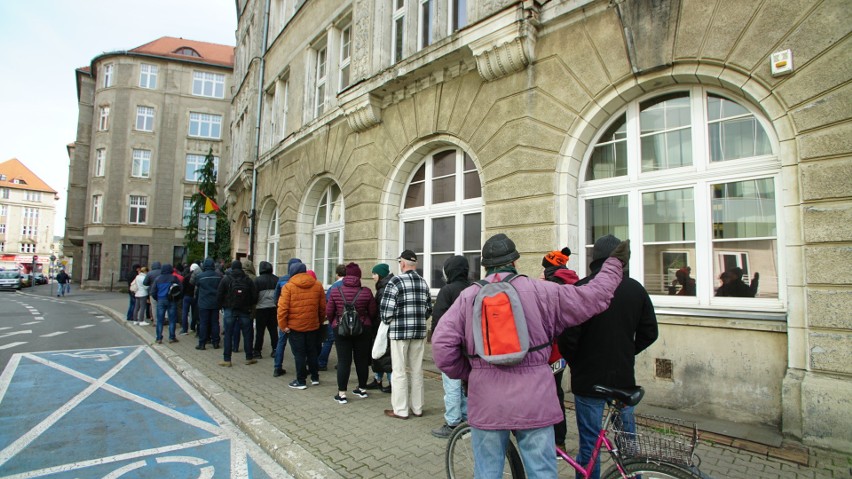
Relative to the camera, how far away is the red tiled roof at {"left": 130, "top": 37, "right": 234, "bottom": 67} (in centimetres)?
3916

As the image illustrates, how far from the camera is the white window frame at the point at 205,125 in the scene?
128 ft

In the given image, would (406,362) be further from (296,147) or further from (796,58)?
(296,147)

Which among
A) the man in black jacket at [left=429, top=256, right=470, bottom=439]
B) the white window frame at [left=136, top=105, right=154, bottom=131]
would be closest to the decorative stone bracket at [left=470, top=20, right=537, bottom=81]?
the man in black jacket at [left=429, top=256, right=470, bottom=439]

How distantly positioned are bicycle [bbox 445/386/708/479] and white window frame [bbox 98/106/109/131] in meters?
45.2

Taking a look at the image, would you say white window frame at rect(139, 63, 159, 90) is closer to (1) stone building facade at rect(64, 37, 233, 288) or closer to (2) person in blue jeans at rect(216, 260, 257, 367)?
(1) stone building facade at rect(64, 37, 233, 288)

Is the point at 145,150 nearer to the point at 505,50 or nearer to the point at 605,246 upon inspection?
the point at 505,50

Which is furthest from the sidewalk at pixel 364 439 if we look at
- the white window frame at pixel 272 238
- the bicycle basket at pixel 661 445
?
the white window frame at pixel 272 238

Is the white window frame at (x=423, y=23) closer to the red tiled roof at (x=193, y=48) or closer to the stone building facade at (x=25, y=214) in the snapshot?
the red tiled roof at (x=193, y=48)

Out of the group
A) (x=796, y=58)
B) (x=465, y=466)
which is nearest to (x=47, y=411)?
(x=465, y=466)

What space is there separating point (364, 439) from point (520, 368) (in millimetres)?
2668

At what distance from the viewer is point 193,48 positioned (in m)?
41.8

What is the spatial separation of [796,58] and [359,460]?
5.87 m

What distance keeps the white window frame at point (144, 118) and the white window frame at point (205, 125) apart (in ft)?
9.76

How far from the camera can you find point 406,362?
5215mm
